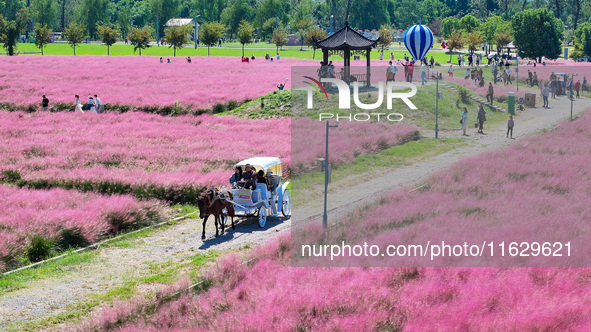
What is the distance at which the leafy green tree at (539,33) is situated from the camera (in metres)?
94.6

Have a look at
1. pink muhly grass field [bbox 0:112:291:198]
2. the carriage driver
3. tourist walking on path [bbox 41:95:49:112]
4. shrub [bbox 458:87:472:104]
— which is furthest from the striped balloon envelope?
the carriage driver

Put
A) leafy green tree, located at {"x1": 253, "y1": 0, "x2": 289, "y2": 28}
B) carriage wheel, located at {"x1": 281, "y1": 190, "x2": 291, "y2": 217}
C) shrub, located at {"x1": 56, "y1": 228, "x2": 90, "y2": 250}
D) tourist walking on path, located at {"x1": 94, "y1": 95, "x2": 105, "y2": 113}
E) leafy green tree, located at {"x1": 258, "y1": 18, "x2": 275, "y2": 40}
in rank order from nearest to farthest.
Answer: shrub, located at {"x1": 56, "y1": 228, "x2": 90, "y2": 250} < carriage wheel, located at {"x1": 281, "y1": 190, "x2": 291, "y2": 217} < tourist walking on path, located at {"x1": 94, "y1": 95, "x2": 105, "y2": 113} < leafy green tree, located at {"x1": 258, "y1": 18, "x2": 275, "y2": 40} < leafy green tree, located at {"x1": 253, "y1": 0, "x2": 289, "y2": 28}

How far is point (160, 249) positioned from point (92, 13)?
5664 inches

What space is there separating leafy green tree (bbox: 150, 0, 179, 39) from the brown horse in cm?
14694

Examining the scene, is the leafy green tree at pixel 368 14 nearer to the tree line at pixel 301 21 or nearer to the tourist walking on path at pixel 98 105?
the tree line at pixel 301 21

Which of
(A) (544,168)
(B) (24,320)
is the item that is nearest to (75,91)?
(A) (544,168)

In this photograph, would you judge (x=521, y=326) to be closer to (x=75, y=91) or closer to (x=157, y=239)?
(x=157, y=239)

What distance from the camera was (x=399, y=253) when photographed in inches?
577

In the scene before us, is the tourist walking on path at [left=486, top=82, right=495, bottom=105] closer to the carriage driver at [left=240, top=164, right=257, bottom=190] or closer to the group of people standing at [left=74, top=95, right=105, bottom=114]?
the group of people standing at [left=74, top=95, right=105, bottom=114]

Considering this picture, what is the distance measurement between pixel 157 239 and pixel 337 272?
7090 mm

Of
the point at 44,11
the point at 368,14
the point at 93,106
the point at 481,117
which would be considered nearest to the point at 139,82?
the point at 93,106

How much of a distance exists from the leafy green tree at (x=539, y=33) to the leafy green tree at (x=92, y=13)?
92.7m

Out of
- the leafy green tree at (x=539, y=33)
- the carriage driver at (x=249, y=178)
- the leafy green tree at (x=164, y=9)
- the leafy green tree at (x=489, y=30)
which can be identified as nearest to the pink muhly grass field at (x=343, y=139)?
the carriage driver at (x=249, y=178)

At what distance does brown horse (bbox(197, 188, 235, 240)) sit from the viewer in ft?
58.0
